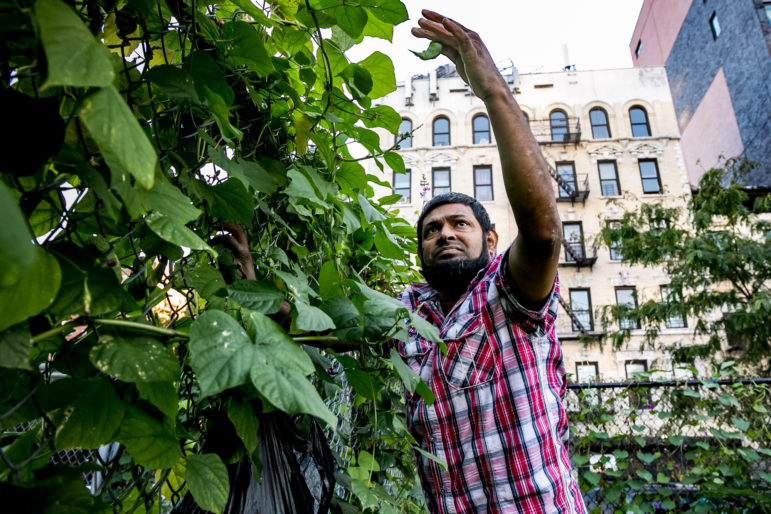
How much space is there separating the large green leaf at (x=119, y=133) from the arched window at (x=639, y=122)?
2278 centimetres

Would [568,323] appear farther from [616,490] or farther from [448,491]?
[448,491]

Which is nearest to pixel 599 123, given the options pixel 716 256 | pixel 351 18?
pixel 716 256

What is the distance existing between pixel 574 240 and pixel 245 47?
18940 millimetres

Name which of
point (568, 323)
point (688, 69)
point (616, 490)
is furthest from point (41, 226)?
point (688, 69)

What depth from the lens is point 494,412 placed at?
169cm

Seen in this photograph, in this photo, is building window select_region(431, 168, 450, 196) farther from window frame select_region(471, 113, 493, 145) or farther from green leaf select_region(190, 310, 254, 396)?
green leaf select_region(190, 310, 254, 396)

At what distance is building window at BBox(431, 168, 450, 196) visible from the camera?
19.4 meters

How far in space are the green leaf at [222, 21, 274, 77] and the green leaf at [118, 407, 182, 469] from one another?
0.66 metres

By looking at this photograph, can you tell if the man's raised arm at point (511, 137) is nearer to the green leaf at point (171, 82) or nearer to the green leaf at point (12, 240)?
the green leaf at point (171, 82)

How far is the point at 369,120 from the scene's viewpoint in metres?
1.24

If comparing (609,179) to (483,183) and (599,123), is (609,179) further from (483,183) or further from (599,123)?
(483,183)

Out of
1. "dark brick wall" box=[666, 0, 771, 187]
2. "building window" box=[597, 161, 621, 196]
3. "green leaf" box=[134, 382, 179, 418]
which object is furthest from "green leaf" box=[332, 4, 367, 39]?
"building window" box=[597, 161, 621, 196]

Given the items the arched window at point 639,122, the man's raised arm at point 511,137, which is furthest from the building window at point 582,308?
the man's raised arm at point 511,137

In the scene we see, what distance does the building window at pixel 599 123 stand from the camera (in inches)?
790
